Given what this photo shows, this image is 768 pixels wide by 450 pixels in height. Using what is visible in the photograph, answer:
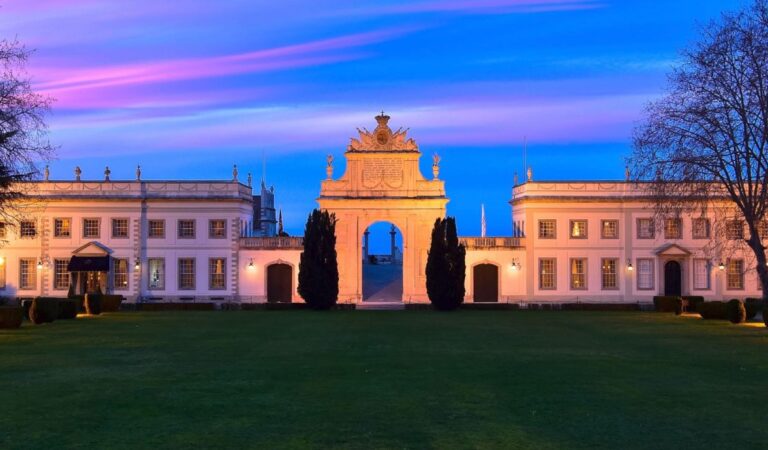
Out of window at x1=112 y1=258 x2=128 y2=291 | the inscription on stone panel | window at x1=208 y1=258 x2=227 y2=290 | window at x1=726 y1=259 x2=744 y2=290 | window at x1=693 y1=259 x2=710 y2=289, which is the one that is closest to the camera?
the inscription on stone panel

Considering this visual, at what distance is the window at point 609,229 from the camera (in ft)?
192

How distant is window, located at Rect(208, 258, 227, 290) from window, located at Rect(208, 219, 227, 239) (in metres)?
1.49

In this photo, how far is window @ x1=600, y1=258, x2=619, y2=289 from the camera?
Answer: 58.5 meters

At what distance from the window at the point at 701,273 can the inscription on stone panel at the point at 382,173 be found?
756 inches

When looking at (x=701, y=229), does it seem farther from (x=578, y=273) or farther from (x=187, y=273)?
(x=187, y=273)

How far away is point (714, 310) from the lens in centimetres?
4203

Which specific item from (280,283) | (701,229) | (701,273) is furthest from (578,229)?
(280,283)

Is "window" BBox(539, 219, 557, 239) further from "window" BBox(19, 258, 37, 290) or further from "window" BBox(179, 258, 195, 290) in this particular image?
"window" BBox(19, 258, 37, 290)

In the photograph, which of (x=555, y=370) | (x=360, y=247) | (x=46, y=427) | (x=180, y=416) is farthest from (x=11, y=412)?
(x=360, y=247)

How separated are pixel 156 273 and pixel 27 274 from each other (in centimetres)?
797

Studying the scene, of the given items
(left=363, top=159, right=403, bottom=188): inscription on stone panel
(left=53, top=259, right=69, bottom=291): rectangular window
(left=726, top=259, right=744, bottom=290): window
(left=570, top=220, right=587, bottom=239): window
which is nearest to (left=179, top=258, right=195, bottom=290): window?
(left=53, top=259, right=69, bottom=291): rectangular window

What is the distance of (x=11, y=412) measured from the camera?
48.1 feet

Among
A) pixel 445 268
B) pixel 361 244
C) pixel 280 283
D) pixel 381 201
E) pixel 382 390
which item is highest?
pixel 381 201

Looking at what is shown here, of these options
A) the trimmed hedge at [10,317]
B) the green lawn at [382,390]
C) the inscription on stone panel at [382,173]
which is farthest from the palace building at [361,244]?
the green lawn at [382,390]
